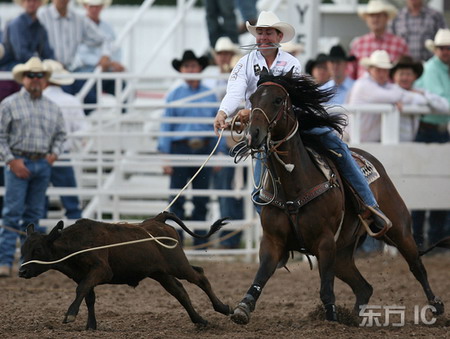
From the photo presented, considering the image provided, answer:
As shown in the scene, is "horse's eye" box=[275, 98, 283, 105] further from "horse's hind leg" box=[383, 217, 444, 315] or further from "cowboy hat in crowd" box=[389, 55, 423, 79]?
"cowboy hat in crowd" box=[389, 55, 423, 79]

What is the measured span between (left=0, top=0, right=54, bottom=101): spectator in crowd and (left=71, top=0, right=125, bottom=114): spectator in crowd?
0.96 meters

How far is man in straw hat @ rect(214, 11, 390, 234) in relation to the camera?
7586mm

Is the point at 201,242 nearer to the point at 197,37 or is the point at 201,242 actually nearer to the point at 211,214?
the point at 211,214

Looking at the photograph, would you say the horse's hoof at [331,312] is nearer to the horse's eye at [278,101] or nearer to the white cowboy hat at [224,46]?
the horse's eye at [278,101]

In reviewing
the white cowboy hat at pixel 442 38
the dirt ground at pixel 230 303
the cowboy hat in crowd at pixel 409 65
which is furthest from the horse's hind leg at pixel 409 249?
the white cowboy hat at pixel 442 38

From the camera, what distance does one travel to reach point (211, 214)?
42.5 feet

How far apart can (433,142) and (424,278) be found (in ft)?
13.6

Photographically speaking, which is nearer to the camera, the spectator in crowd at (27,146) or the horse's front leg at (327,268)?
the horse's front leg at (327,268)

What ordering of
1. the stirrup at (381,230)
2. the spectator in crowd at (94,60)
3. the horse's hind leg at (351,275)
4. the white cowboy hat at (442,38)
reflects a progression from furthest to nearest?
the spectator in crowd at (94,60) < the white cowboy hat at (442,38) < the horse's hind leg at (351,275) < the stirrup at (381,230)

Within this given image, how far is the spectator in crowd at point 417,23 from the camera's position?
44.2 feet

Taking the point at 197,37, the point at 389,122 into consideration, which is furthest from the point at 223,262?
the point at 197,37

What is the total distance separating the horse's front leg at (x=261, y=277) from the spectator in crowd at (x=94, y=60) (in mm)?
6257

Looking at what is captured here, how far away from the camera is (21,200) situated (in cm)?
1060

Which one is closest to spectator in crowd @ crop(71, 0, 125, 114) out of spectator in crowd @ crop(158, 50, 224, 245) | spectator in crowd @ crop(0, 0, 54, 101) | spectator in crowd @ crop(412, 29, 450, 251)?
spectator in crowd @ crop(0, 0, 54, 101)
